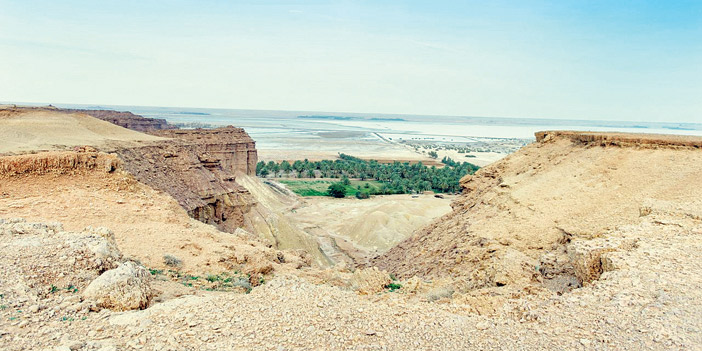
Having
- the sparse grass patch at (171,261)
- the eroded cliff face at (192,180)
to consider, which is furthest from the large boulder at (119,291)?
the eroded cliff face at (192,180)

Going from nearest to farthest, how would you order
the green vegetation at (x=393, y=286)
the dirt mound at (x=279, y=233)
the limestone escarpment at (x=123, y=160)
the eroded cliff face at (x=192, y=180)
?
the green vegetation at (x=393, y=286)
the limestone escarpment at (x=123, y=160)
the eroded cliff face at (x=192, y=180)
the dirt mound at (x=279, y=233)

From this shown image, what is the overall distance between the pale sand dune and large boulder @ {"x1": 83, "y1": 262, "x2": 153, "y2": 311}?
16.6 m

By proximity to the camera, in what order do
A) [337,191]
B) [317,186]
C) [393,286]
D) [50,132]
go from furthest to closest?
[317,186], [337,191], [50,132], [393,286]

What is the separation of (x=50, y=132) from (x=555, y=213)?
1150 inches

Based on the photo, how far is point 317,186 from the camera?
2832 inches

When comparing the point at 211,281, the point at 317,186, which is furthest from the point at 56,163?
the point at 317,186

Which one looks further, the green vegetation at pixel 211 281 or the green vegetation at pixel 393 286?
the green vegetation at pixel 393 286

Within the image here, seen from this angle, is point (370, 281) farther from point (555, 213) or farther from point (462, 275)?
point (555, 213)

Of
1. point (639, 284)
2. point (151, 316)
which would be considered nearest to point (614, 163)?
point (639, 284)

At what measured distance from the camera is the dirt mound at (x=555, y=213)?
12070mm

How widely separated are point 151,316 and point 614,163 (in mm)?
16685

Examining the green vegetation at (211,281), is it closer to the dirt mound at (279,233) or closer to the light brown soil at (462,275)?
the light brown soil at (462,275)

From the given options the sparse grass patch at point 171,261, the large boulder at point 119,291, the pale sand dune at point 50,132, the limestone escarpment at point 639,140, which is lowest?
the sparse grass patch at point 171,261

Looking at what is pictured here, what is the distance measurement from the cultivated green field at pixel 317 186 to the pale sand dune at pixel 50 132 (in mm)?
33545
